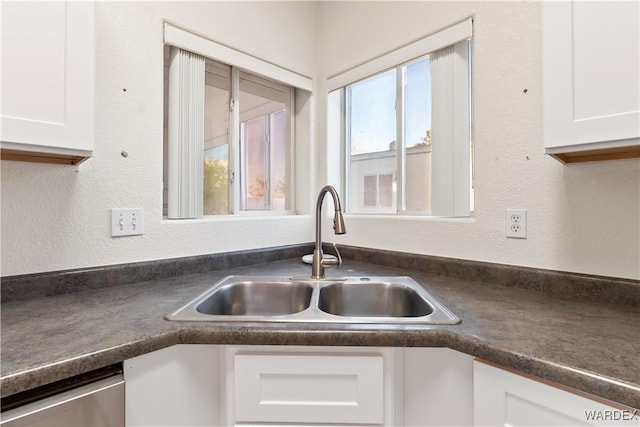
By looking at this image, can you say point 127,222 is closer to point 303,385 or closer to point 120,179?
point 120,179

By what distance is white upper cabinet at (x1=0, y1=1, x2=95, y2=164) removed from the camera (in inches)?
31.1

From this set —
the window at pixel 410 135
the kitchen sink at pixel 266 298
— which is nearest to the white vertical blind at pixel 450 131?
the window at pixel 410 135

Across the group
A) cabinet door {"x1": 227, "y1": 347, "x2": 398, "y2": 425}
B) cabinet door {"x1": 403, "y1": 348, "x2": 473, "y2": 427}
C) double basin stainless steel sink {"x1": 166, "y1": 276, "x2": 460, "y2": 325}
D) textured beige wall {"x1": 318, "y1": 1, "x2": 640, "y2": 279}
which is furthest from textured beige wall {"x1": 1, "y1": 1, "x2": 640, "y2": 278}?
cabinet door {"x1": 227, "y1": 347, "x2": 398, "y2": 425}

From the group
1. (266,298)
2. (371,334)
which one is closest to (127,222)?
(266,298)

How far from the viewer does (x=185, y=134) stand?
1.47 metres

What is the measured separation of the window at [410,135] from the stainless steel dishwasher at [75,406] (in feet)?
4.48

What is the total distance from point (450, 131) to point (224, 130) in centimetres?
121

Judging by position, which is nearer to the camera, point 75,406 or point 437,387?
point 75,406

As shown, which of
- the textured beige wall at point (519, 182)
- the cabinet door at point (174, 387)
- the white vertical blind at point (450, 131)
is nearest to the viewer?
the cabinet door at point (174, 387)

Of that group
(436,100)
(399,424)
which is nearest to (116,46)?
(436,100)

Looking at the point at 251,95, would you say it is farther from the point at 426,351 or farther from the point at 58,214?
the point at 426,351

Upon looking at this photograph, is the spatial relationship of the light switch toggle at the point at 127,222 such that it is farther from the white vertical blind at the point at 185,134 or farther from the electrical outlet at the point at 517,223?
the electrical outlet at the point at 517,223

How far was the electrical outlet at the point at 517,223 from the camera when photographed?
118 cm

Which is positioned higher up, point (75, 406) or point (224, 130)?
point (224, 130)
